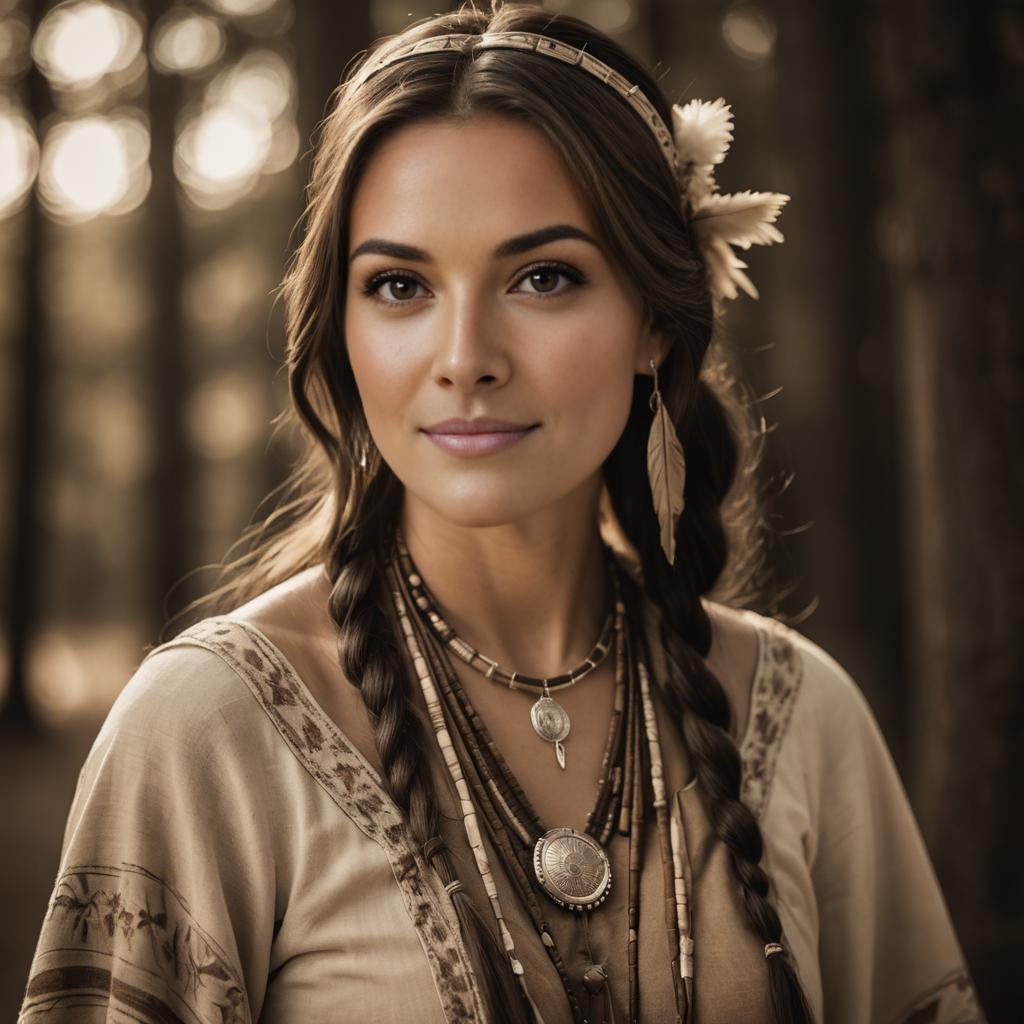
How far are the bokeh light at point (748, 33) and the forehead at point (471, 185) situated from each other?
5458mm

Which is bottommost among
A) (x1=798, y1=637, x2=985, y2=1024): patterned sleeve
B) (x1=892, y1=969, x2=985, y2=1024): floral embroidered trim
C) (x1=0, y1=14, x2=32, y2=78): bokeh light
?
(x1=892, y1=969, x2=985, y2=1024): floral embroidered trim

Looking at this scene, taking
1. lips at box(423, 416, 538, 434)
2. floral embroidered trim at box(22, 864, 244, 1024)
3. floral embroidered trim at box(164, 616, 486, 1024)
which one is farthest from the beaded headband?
floral embroidered trim at box(22, 864, 244, 1024)

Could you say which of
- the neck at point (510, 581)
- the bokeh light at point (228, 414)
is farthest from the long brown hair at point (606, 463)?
the bokeh light at point (228, 414)

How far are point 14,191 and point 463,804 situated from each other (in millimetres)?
6888

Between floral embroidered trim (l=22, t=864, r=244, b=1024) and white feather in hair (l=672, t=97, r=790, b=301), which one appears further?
white feather in hair (l=672, t=97, r=790, b=301)

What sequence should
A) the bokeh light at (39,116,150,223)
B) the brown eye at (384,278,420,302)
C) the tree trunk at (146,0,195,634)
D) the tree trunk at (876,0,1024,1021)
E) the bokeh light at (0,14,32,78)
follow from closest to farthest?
the brown eye at (384,278,420,302) < the tree trunk at (876,0,1024,1021) < the bokeh light at (0,14,32,78) < the tree trunk at (146,0,195,634) < the bokeh light at (39,116,150,223)

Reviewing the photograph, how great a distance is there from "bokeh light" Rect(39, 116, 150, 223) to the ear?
6501 millimetres

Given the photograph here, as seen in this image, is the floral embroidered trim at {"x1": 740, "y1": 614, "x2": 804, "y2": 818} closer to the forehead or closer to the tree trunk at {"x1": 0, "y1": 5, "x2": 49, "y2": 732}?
the forehead

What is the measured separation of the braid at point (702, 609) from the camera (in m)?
1.89

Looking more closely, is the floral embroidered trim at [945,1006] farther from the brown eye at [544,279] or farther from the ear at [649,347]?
the brown eye at [544,279]

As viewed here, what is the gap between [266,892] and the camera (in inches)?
64.9

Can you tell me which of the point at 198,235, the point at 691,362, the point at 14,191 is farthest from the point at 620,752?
the point at 198,235

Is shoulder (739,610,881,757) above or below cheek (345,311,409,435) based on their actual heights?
below

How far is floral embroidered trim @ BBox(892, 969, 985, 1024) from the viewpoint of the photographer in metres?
2.27
